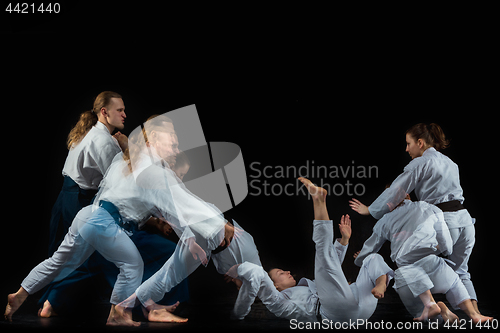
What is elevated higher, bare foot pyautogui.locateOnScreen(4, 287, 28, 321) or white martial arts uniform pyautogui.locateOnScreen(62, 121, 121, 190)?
white martial arts uniform pyautogui.locateOnScreen(62, 121, 121, 190)

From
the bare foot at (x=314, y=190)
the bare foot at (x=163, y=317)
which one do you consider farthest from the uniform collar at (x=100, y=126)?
the bare foot at (x=314, y=190)

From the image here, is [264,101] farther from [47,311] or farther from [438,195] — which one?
[47,311]

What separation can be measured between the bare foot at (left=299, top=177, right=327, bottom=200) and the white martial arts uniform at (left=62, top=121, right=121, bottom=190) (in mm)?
1074

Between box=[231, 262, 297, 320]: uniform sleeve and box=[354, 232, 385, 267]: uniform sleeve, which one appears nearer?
box=[231, 262, 297, 320]: uniform sleeve

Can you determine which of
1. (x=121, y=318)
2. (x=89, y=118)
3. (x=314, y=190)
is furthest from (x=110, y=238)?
(x=314, y=190)

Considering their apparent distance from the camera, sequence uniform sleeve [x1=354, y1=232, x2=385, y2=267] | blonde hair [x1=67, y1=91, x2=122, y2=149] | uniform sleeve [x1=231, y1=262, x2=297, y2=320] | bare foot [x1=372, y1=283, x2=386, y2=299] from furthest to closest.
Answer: blonde hair [x1=67, y1=91, x2=122, y2=149]
uniform sleeve [x1=354, y1=232, x2=385, y2=267]
uniform sleeve [x1=231, y1=262, x2=297, y2=320]
bare foot [x1=372, y1=283, x2=386, y2=299]

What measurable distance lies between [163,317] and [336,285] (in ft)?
3.13

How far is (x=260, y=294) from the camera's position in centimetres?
265

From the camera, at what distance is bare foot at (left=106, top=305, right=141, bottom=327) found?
263cm

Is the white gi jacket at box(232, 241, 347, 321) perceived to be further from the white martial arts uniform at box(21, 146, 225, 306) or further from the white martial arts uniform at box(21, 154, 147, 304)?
the white martial arts uniform at box(21, 154, 147, 304)

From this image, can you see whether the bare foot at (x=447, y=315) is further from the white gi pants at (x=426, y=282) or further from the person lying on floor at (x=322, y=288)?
the person lying on floor at (x=322, y=288)

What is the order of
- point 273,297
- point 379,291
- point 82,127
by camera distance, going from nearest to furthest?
point 379,291 → point 273,297 → point 82,127

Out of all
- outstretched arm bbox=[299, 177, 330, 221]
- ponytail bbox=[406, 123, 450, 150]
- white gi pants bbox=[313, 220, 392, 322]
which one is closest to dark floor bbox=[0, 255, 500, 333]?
white gi pants bbox=[313, 220, 392, 322]

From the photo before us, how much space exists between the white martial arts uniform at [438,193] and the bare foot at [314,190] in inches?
10.9
